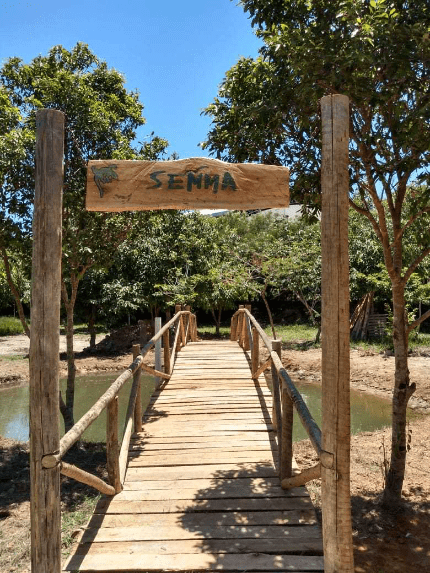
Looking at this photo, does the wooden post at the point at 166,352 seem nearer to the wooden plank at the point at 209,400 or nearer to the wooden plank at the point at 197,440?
the wooden plank at the point at 209,400

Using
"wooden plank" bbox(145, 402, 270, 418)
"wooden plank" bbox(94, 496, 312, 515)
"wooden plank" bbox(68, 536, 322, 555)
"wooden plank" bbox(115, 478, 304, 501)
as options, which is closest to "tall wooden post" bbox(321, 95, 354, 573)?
"wooden plank" bbox(68, 536, 322, 555)

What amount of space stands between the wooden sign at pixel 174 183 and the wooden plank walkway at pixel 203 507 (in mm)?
2053

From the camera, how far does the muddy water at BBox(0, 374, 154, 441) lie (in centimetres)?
953

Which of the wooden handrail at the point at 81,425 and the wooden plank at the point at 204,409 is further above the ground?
the wooden handrail at the point at 81,425

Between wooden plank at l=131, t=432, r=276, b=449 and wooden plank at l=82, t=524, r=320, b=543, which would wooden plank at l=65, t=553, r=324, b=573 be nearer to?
wooden plank at l=82, t=524, r=320, b=543

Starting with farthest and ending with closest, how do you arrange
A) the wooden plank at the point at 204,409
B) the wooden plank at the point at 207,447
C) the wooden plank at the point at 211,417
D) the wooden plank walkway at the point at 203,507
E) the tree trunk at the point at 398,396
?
the wooden plank at the point at 204,409, the wooden plank at the point at 211,417, the tree trunk at the point at 398,396, the wooden plank at the point at 207,447, the wooden plank walkway at the point at 203,507

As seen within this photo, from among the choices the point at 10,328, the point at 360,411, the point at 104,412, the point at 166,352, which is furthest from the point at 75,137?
the point at 10,328

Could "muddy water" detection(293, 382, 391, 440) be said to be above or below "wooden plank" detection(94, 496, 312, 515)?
below

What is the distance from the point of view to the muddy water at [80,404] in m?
9.53

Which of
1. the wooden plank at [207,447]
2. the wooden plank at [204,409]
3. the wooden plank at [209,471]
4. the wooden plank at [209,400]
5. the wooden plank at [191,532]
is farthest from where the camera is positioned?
the wooden plank at [209,400]

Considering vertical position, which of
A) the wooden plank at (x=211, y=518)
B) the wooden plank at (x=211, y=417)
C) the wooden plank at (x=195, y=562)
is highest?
the wooden plank at (x=211, y=417)

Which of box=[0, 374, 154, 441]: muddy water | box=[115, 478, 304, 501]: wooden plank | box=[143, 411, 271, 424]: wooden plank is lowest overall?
A: box=[0, 374, 154, 441]: muddy water

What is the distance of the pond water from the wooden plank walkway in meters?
4.17

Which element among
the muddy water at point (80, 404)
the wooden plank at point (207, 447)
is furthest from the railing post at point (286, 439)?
the muddy water at point (80, 404)
